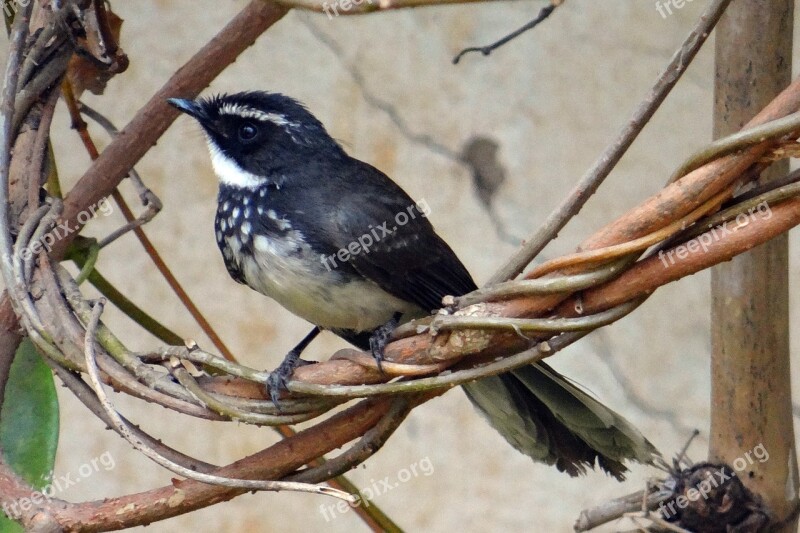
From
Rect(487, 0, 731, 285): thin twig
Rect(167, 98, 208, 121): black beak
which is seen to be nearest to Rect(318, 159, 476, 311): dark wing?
Rect(167, 98, 208, 121): black beak

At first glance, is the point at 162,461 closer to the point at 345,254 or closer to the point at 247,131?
the point at 345,254

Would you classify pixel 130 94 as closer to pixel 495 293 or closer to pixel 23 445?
pixel 23 445

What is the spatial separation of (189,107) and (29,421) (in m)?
0.77

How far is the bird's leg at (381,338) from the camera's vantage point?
4.64 ft

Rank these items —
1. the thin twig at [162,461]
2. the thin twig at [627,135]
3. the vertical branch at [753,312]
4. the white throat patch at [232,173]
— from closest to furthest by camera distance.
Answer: the thin twig at [627,135] < the thin twig at [162,461] < the vertical branch at [753,312] < the white throat patch at [232,173]

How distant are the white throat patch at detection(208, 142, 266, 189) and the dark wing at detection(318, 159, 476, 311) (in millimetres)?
210

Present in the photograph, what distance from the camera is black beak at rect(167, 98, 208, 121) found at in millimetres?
2176

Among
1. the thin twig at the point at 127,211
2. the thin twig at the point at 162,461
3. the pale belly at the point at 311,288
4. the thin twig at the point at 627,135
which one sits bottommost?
the thin twig at the point at 162,461

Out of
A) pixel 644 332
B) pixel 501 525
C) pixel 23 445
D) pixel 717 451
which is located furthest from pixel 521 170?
pixel 23 445

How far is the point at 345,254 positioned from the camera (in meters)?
2.09

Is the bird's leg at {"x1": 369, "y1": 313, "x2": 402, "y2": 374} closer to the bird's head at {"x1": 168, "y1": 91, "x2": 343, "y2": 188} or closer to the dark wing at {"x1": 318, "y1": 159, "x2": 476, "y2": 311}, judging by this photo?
the dark wing at {"x1": 318, "y1": 159, "x2": 476, "y2": 311}

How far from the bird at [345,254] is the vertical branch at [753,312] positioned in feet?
0.72

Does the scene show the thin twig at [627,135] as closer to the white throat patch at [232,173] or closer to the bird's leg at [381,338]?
the bird's leg at [381,338]

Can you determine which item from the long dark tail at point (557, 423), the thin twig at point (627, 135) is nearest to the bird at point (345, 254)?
the long dark tail at point (557, 423)
